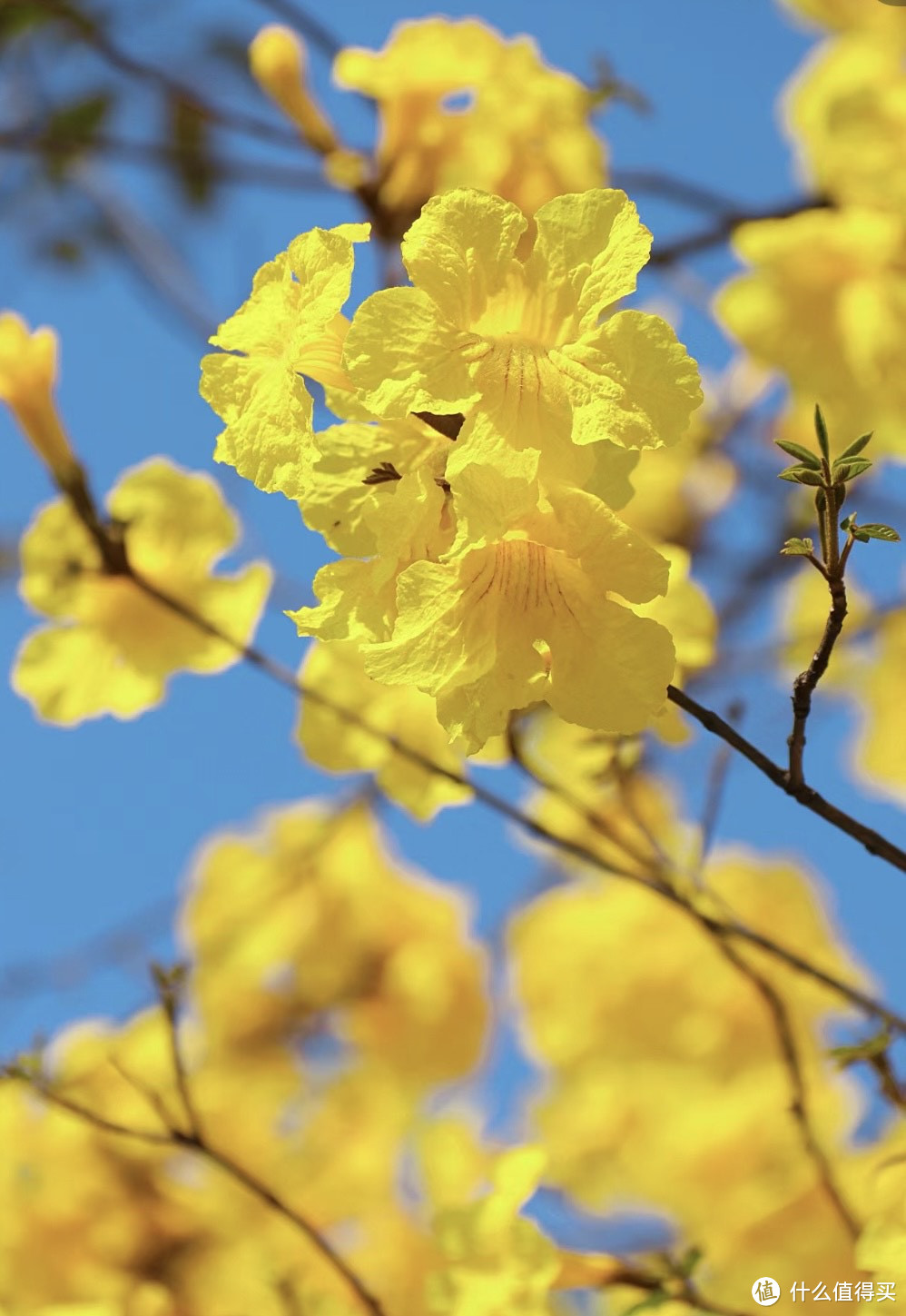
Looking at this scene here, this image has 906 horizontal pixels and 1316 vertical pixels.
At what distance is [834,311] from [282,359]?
1951 millimetres

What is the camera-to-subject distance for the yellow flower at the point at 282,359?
97 cm

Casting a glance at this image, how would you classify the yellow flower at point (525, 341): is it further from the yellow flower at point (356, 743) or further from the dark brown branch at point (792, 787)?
the yellow flower at point (356, 743)

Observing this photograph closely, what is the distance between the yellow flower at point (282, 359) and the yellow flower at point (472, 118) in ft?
3.81

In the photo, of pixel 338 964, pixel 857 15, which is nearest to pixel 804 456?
pixel 857 15

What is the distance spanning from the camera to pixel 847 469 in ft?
2.87

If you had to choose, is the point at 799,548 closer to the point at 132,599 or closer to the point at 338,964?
the point at 132,599

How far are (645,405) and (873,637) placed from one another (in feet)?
7.12

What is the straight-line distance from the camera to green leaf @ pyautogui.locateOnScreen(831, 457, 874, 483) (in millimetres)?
863

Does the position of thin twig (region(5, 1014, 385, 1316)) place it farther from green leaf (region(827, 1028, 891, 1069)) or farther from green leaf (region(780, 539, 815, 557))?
green leaf (region(780, 539, 815, 557))

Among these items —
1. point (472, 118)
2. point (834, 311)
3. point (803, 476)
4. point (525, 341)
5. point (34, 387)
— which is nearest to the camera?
point (803, 476)

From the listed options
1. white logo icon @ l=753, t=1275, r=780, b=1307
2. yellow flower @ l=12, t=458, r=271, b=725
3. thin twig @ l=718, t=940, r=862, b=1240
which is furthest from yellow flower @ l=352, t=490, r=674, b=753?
white logo icon @ l=753, t=1275, r=780, b=1307

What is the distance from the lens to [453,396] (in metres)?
0.92

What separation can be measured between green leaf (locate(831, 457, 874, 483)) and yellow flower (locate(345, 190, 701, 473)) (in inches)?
4.4

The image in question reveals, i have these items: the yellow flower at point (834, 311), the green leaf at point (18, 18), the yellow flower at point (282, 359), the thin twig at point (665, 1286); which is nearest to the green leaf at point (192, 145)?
the green leaf at point (18, 18)
